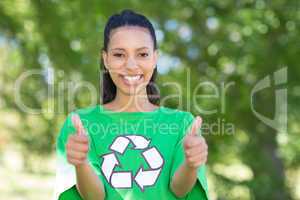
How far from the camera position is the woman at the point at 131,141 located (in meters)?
1.83

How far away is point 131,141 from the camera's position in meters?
1.89

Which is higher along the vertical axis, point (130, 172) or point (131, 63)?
point (131, 63)

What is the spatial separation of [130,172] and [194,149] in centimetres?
29

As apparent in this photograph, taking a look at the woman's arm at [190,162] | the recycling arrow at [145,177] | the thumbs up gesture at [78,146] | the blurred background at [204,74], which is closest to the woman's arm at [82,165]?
the thumbs up gesture at [78,146]

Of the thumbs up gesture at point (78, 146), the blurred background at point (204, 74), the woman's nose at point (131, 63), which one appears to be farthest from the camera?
the blurred background at point (204, 74)

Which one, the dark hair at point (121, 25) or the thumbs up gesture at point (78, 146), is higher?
the dark hair at point (121, 25)

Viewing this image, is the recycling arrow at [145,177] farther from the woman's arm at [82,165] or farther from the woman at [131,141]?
the woman's arm at [82,165]

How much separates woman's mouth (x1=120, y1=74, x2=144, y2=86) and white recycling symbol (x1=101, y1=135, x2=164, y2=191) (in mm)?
176

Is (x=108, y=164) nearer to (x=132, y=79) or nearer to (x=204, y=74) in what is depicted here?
(x=132, y=79)

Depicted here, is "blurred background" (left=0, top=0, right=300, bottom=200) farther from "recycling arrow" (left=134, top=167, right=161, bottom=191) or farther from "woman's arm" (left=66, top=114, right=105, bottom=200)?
"woman's arm" (left=66, top=114, right=105, bottom=200)

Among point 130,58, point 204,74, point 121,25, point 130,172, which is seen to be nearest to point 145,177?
point 130,172

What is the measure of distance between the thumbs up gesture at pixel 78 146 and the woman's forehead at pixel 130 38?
398 mm

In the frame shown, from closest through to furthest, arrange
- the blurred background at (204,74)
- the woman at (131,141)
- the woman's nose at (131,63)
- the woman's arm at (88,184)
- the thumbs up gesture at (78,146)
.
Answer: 1. the thumbs up gesture at (78,146)
2. the woman's arm at (88,184)
3. the woman at (131,141)
4. the woman's nose at (131,63)
5. the blurred background at (204,74)

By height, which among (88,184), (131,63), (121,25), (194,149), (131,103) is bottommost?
(88,184)
